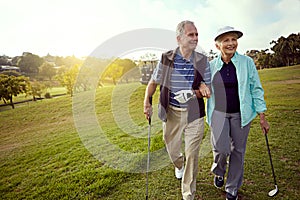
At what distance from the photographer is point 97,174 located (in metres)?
3.54

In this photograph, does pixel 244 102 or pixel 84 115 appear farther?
pixel 84 115

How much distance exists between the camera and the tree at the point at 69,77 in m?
15.0

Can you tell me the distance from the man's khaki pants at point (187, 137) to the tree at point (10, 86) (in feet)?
28.8

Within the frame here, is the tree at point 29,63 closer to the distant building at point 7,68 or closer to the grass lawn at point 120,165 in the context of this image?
the distant building at point 7,68

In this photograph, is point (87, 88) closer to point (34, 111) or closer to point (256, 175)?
point (34, 111)

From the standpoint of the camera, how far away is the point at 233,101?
2639 mm

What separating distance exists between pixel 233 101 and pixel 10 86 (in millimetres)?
9776

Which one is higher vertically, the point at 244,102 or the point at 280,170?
the point at 244,102

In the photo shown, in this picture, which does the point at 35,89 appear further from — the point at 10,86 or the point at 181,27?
the point at 181,27

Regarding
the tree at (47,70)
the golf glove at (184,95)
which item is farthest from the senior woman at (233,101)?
the tree at (47,70)

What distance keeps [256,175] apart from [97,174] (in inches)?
102

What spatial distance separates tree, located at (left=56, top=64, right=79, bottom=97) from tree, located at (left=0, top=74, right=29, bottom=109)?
469cm

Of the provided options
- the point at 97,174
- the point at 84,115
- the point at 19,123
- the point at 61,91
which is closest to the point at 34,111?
the point at 19,123

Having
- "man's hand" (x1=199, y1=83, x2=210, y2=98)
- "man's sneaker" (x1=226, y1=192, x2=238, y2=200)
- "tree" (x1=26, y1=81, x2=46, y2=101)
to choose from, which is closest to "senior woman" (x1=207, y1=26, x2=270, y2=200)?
"man's sneaker" (x1=226, y1=192, x2=238, y2=200)
